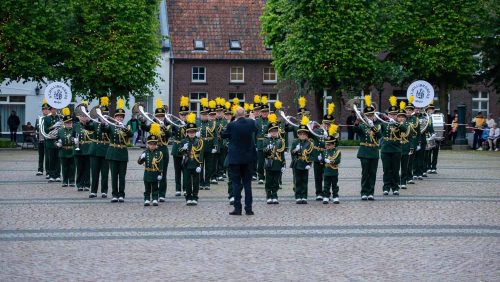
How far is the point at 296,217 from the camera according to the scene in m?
19.9

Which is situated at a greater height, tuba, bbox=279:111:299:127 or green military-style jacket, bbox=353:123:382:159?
tuba, bbox=279:111:299:127

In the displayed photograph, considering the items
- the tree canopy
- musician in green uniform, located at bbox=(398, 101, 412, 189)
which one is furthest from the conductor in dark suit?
the tree canopy

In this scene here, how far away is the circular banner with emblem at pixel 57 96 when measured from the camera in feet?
96.0

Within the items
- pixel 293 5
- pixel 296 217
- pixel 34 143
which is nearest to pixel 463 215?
pixel 296 217

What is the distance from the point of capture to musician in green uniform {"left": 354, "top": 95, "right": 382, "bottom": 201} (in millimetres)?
23594

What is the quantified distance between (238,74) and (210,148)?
44.9 m

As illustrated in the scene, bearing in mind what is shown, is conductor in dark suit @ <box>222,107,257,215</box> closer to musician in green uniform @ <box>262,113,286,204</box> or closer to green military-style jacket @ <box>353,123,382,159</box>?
musician in green uniform @ <box>262,113,286,204</box>

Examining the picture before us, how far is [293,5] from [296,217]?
4071cm

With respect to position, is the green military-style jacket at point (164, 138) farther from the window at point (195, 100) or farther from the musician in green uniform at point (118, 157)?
the window at point (195, 100)

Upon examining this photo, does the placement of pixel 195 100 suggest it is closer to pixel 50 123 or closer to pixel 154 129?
pixel 50 123

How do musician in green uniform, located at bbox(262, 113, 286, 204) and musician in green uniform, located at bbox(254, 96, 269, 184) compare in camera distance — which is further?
musician in green uniform, located at bbox(254, 96, 269, 184)

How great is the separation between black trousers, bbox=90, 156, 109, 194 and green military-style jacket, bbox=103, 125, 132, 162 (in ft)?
2.88

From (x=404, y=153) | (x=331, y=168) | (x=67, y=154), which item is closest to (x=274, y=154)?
(x=331, y=168)

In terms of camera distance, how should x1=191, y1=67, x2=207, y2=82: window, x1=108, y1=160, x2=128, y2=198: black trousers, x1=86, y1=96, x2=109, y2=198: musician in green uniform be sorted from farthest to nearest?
x1=191, y1=67, x2=207, y2=82: window
x1=86, y1=96, x2=109, y2=198: musician in green uniform
x1=108, y1=160, x2=128, y2=198: black trousers
